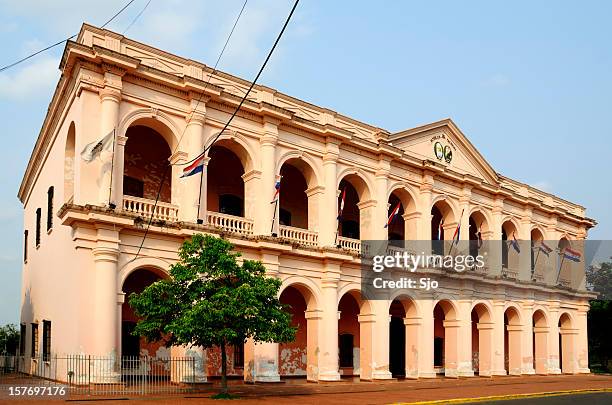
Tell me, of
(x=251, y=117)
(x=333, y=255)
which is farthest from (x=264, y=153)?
(x=333, y=255)

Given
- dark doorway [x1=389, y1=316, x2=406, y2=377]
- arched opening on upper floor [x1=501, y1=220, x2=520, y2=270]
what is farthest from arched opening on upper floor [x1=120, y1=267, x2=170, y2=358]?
arched opening on upper floor [x1=501, y1=220, x2=520, y2=270]

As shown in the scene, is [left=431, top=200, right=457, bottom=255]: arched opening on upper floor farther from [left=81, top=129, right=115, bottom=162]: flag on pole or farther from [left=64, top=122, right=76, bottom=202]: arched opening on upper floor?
[left=81, top=129, right=115, bottom=162]: flag on pole

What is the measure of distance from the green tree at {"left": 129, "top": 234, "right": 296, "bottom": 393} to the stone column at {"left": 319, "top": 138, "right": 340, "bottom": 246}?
6769 millimetres

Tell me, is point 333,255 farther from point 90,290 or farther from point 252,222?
point 90,290

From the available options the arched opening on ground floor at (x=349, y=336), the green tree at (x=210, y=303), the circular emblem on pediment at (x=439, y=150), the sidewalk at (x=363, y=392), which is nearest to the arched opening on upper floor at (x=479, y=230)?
the circular emblem on pediment at (x=439, y=150)

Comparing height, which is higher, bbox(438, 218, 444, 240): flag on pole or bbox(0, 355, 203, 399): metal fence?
bbox(438, 218, 444, 240): flag on pole

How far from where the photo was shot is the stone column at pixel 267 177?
21.0 metres

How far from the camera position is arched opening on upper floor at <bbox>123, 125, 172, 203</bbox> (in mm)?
21609

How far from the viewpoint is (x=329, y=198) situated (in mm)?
23172

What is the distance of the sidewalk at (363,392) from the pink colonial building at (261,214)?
105 centimetres

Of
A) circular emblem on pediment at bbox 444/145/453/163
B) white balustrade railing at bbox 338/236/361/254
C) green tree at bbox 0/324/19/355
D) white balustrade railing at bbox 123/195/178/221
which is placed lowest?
green tree at bbox 0/324/19/355

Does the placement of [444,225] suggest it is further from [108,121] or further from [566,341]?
[108,121]

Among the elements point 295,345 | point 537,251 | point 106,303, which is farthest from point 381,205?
point 537,251

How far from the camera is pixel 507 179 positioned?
32594mm
